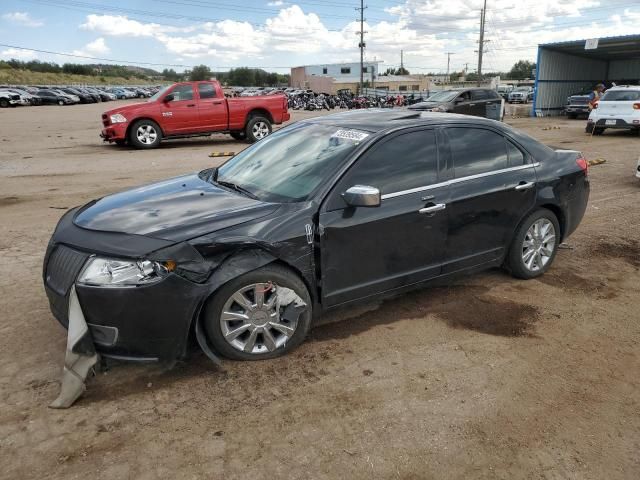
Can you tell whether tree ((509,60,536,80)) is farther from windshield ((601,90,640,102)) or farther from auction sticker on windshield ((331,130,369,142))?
A: auction sticker on windshield ((331,130,369,142))

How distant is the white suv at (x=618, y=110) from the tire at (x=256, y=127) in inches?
432

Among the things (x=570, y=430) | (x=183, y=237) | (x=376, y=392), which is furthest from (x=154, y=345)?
(x=570, y=430)

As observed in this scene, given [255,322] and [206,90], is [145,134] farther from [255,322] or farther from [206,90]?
[255,322]

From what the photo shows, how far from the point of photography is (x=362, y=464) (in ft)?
8.25

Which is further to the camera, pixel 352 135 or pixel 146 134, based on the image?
pixel 146 134

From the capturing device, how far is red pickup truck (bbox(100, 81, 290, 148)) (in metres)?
13.9

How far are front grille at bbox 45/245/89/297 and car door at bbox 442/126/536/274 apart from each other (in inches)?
105

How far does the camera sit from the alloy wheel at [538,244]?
4676mm

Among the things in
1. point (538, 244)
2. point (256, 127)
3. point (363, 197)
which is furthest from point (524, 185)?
point (256, 127)

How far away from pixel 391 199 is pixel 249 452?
78.6 inches

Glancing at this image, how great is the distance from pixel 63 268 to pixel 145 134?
11.9m

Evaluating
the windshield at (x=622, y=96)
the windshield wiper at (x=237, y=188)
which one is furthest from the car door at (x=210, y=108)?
the windshield at (x=622, y=96)

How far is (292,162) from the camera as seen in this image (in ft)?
13.1

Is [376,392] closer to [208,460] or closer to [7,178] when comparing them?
[208,460]
